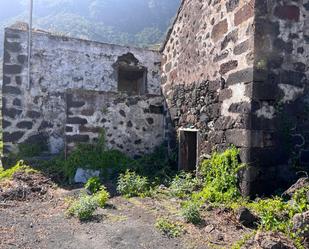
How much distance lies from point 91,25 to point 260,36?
2766 cm

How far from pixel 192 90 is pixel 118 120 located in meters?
1.87

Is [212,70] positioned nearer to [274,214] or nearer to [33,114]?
[274,214]

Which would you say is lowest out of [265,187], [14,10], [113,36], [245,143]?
[265,187]

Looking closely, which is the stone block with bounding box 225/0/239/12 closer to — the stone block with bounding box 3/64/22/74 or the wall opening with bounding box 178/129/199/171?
the wall opening with bounding box 178/129/199/171

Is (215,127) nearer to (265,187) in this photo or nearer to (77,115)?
(265,187)

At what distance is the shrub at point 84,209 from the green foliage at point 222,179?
1724mm

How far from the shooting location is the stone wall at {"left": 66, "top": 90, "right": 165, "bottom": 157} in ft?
25.2

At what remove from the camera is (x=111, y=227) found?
4.50 meters

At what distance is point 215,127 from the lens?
253 inches

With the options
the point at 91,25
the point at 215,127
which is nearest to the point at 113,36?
the point at 91,25

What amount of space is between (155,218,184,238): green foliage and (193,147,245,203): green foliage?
45.3 inches

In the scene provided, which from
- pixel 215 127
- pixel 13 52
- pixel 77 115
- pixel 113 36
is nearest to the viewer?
pixel 215 127

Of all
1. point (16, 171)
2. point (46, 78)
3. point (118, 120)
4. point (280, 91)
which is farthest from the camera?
point (46, 78)

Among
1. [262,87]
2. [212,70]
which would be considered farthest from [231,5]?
[262,87]
